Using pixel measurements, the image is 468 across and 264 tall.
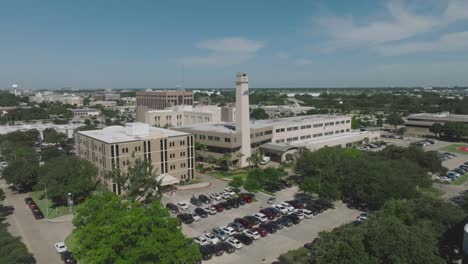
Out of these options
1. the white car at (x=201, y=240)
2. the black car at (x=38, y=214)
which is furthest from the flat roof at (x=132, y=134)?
the white car at (x=201, y=240)

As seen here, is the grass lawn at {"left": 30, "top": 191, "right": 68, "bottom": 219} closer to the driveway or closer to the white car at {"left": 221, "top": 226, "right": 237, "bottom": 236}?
the driveway

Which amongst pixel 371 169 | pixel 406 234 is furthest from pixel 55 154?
pixel 406 234

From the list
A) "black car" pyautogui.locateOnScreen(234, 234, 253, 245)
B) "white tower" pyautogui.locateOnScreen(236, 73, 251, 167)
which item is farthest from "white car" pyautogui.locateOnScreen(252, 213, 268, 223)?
"white tower" pyautogui.locateOnScreen(236, 73, 251, 167)

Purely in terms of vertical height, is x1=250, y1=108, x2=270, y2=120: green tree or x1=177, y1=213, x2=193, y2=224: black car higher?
x1=250, y1=108, x2=270, y2=120: green tree

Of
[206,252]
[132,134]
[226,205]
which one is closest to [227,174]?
[226,205]

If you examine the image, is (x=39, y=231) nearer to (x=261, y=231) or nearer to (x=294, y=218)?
(x=261, y=231)

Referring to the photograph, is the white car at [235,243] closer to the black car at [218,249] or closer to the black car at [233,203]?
the black car at [218,249]

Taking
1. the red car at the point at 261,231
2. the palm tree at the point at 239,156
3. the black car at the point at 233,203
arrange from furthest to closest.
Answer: the palm tree at the point at 239,156 → the black car at the point at 233,203 → the red car at the point at 261,231
